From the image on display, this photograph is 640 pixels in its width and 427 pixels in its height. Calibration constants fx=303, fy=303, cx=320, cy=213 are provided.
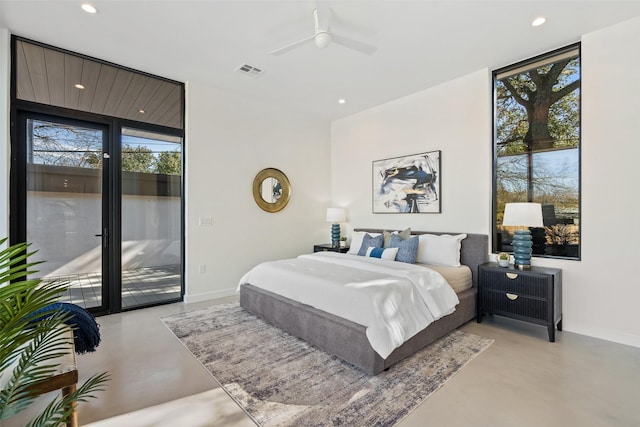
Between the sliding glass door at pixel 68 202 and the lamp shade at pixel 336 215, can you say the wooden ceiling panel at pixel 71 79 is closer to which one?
the sliding glass door at pixel 68 202

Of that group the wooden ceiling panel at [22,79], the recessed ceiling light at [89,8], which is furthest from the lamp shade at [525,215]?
the wooden ceiling panel at [22,79]

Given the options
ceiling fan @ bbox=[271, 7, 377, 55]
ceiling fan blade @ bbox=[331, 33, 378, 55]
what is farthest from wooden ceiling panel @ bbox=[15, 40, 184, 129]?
ceiling fan blade @ bbox=[331, 33, 378, 55]

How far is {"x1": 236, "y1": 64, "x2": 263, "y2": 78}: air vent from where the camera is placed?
378 centimetres

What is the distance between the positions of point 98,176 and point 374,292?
11.7 ft

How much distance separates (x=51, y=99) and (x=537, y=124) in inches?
220

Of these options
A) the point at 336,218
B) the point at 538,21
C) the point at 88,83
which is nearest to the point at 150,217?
the point at 88,83

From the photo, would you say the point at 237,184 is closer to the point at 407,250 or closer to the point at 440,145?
the point at 407,250

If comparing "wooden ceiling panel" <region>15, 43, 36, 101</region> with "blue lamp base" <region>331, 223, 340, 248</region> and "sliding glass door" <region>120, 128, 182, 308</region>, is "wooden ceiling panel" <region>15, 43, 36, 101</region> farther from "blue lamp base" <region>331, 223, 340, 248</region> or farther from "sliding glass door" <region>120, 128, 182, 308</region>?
"blue lamp base" <region>331, 223, 340, 248</region>

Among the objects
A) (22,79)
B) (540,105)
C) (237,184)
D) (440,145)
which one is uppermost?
(22,79)

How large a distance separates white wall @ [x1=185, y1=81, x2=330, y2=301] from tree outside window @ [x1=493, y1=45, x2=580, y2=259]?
10.0 ft

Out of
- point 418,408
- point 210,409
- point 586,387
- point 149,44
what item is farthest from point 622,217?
point 149,44

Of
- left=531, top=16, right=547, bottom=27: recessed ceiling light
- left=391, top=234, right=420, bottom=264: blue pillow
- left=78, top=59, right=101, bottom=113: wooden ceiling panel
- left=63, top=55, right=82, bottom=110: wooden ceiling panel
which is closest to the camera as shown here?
left=531, top=16, right=547, bottom=27: recessed ceiling light

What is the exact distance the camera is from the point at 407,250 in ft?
12.7

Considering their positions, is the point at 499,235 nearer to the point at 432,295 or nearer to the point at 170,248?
the point at 432,295
